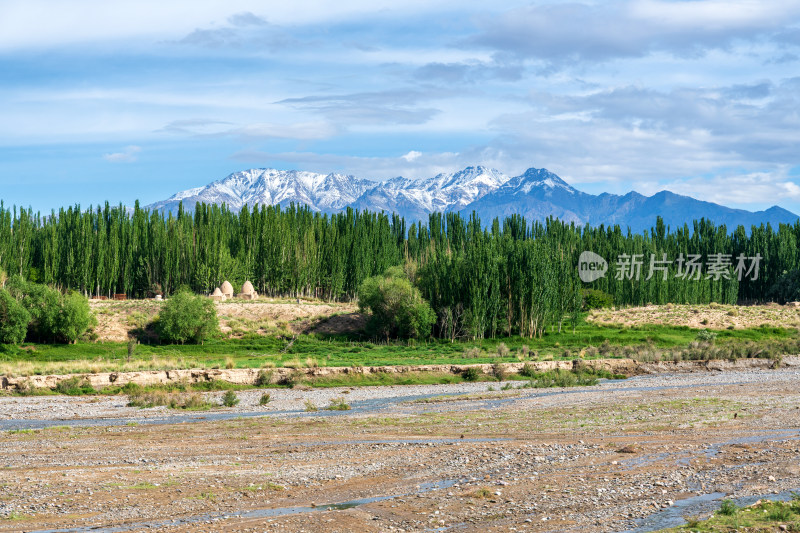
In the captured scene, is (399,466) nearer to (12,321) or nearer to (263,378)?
(263,378)

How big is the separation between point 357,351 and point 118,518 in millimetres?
46658

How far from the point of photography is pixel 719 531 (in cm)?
1274

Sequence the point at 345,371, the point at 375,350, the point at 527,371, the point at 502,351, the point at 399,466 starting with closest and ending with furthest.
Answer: the point at 399,466 → the point at 345,371 → the point at 527,371 → the point at 502,351 → the point at 375,350

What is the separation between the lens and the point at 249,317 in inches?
2891

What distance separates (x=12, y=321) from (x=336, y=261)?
49.5 m

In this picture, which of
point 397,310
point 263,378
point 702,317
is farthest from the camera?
point 702,317

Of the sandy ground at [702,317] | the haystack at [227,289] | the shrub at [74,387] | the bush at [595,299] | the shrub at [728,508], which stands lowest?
the shrub at [74,387]

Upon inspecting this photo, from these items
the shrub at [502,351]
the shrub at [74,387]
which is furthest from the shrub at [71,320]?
the shrub at [502,351]

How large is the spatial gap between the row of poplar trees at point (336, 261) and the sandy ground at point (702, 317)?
19.7 feet

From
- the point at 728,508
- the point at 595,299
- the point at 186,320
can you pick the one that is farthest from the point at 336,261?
the point at 728,508

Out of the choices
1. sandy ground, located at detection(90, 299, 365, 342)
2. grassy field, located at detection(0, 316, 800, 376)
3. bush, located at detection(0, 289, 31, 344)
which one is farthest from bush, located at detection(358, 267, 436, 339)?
bush, located at detection(0, 289, 31, 344)

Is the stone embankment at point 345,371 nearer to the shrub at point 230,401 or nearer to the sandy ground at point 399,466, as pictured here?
the shrub at point 230,401

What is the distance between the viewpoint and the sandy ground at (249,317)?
67.9 meters

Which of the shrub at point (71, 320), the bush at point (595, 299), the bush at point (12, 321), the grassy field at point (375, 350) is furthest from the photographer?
the bush at point (595, 299)
